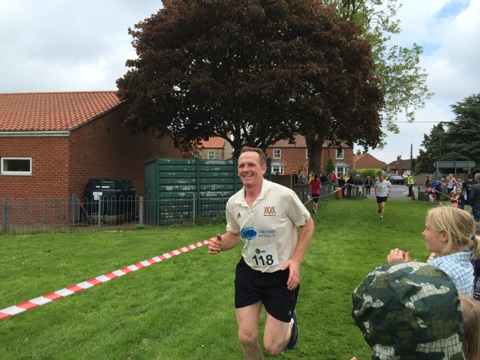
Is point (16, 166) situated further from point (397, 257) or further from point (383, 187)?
point (397, 257)

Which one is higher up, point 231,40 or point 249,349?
point 231,40

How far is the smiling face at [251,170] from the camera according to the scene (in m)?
3.56

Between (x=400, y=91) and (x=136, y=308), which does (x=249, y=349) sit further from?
(x=400, y=91)

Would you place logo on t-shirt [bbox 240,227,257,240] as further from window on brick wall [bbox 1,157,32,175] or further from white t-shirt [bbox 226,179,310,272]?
window on brick wall [bbox 1,157,32,175]

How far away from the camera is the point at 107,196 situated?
15930mm

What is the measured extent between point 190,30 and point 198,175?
5854 mm

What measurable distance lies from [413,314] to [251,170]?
222 cm

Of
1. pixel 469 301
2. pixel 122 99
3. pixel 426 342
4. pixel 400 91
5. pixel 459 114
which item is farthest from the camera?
pixel 459 114

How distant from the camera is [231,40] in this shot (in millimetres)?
15055

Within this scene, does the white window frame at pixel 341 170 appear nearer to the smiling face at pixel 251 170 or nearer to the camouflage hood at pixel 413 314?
the smiling face at pixel 251 170

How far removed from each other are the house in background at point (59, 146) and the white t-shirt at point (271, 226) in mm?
14219

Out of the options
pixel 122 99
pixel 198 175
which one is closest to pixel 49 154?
pixel 122 99

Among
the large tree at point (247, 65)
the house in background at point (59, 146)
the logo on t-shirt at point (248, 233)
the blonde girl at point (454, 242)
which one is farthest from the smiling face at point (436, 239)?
the house in background at point (59, 146)

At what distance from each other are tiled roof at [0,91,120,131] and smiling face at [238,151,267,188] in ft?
46.6
